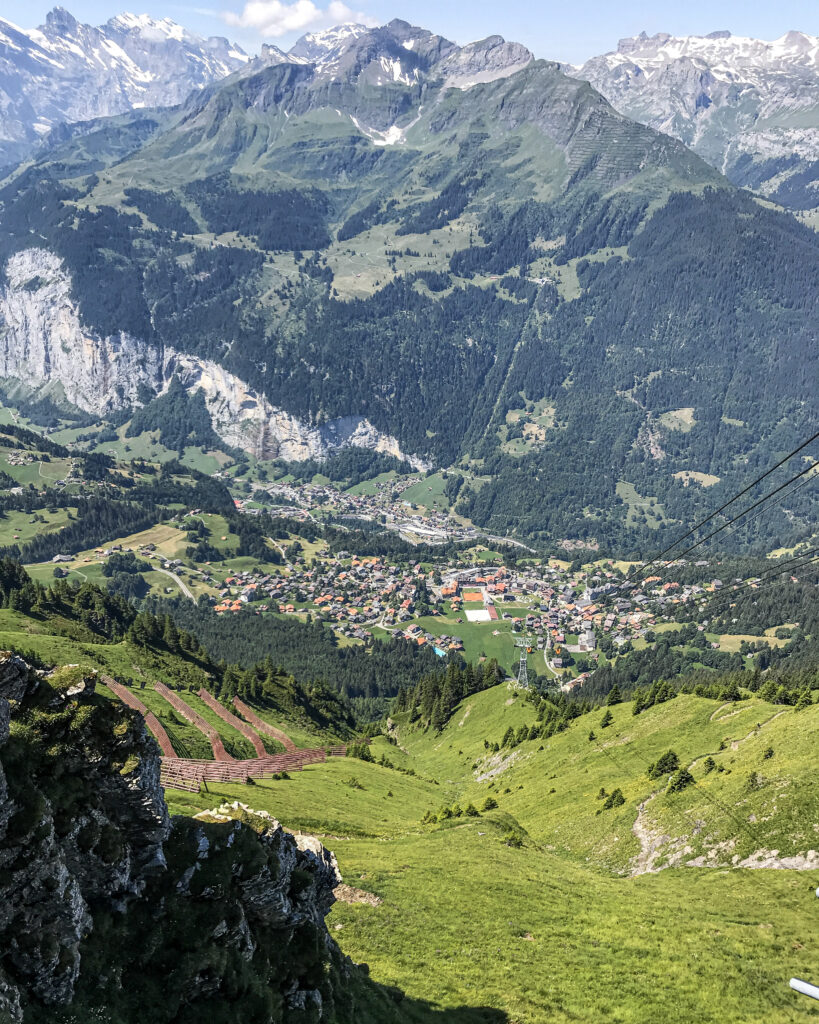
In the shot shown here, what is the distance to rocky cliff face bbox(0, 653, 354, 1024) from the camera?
20766mm

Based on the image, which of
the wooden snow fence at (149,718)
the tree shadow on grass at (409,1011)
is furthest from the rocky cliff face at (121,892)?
the wooden snow fence at (149,718)

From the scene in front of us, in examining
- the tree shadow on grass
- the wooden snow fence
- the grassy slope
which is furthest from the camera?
the wooden snow fence

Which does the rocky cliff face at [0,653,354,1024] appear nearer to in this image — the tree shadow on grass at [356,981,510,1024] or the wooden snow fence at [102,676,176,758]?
the tree shadow on grass at [356,981,510,1024]

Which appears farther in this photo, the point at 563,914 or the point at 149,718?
the point at 149,718

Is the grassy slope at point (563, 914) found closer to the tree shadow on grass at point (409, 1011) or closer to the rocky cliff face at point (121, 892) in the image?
the tree shadow on grass at point (409, 1011)

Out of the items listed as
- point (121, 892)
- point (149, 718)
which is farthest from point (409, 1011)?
point (149, 718)

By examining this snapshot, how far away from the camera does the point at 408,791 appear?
9338 centimetres

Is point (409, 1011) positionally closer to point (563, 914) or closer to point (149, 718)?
point (563, 914)

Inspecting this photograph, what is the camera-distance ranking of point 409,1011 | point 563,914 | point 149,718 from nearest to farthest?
point 409,1011
point 563,914
point 149,718

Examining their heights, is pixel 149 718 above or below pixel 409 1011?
below

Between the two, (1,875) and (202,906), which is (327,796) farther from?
(1,875)

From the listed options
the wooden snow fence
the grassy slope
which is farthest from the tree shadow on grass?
the wooden snow fence

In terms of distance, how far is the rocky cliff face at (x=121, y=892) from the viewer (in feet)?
68.1

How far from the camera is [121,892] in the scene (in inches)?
961
